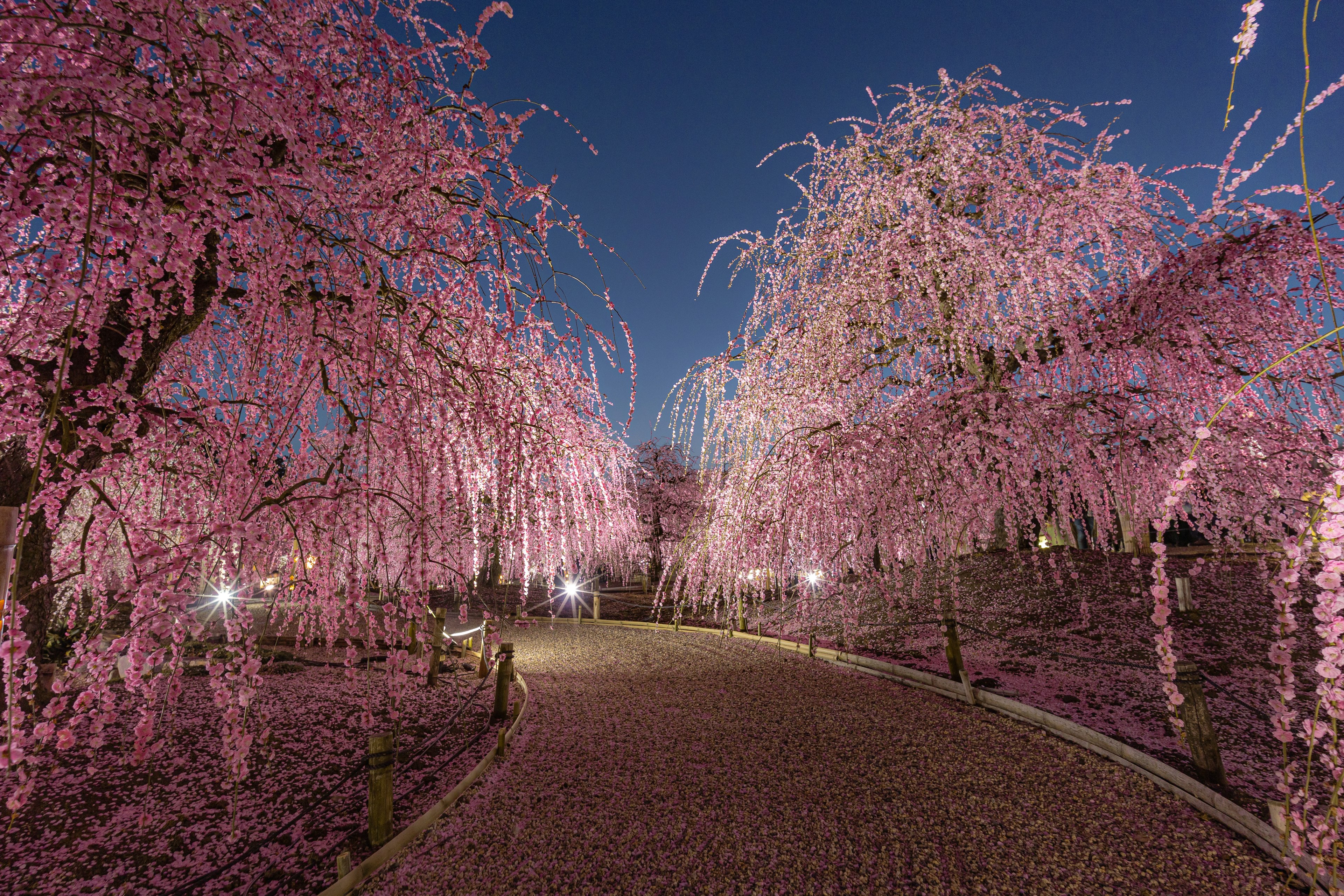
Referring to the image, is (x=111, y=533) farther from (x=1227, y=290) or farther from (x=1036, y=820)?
(x=1227, y=290)

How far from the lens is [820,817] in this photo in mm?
3652

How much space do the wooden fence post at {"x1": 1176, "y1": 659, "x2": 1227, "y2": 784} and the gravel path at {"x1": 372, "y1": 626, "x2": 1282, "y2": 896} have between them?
0.37 m

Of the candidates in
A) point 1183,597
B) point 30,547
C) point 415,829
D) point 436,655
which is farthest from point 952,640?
point 30,547

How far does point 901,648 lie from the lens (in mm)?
8578

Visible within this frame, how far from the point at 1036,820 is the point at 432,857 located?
389 cm

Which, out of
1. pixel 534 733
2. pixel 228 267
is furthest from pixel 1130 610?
pixel 228 267

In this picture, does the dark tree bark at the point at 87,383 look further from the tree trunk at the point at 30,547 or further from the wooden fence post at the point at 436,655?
the wooden fence post at the point at 436,655

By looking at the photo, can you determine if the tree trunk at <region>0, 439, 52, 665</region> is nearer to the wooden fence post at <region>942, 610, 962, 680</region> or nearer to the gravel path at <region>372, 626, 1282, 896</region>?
the gravel path at <region>372, 626, 1282, 896</region>

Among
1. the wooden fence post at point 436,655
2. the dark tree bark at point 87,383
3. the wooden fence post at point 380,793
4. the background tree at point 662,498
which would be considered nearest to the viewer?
the dark tree bark at point 87,383

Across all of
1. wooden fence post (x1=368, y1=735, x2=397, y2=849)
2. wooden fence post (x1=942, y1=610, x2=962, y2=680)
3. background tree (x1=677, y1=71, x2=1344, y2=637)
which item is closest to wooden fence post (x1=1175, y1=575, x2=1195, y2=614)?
background tree (x1=677, y1=71, x2=1344, y2=637)

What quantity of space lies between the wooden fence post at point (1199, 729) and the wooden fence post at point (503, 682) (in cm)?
572

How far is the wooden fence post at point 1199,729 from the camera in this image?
3.65 metres

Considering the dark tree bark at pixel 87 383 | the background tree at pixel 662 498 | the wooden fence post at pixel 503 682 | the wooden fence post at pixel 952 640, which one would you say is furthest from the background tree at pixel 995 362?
the background tree at pixel 662 498

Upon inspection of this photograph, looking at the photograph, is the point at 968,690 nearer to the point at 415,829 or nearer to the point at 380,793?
→ the point at 415,829
